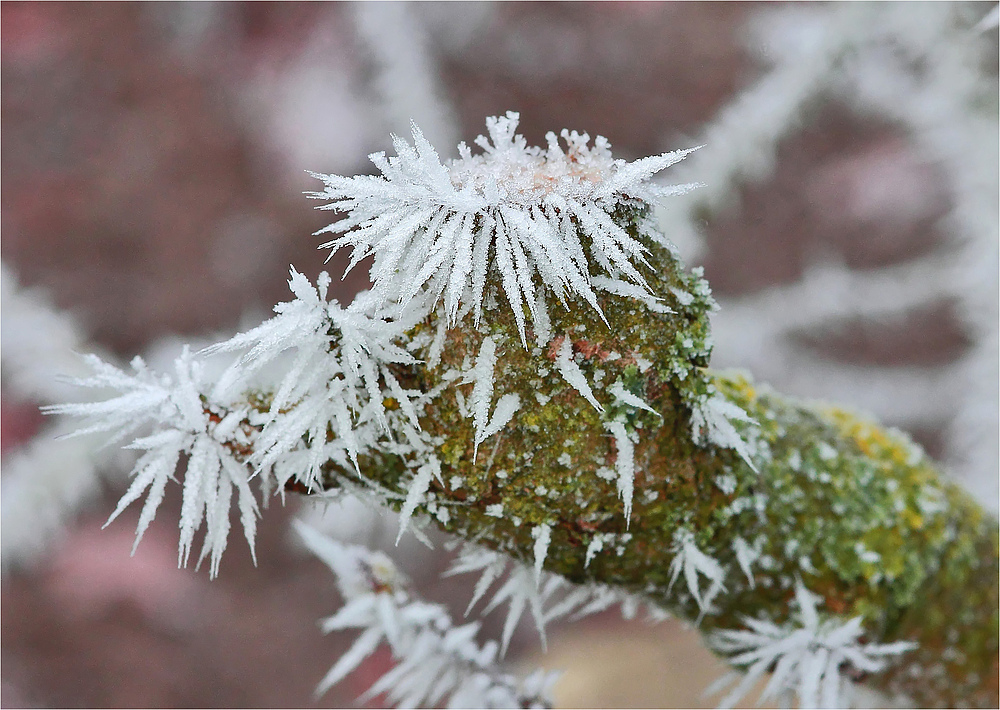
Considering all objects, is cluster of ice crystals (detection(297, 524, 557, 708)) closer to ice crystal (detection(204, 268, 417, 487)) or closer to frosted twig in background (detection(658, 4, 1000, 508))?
ice crystal (detection(204, 268, 417, 487))

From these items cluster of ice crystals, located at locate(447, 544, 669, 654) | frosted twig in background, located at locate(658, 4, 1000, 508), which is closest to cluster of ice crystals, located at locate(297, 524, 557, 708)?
cluster of ice crystals, located at locate(447, 544, 669, 654)

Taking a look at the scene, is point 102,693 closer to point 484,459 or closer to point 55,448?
point 55,448

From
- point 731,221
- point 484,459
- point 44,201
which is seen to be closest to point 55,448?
point 44,201

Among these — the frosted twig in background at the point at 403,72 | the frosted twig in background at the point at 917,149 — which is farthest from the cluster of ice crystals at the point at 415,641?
the frosted twig in background at the point at 403,72

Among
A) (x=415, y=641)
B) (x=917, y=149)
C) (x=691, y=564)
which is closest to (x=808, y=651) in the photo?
(x=691, y=564)

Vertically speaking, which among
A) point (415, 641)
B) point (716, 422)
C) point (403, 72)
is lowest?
point (415, 641)

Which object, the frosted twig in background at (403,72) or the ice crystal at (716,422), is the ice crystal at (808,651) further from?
the frosted twig in background at (403,72)

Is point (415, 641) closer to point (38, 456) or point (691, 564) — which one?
point (691, 564)
